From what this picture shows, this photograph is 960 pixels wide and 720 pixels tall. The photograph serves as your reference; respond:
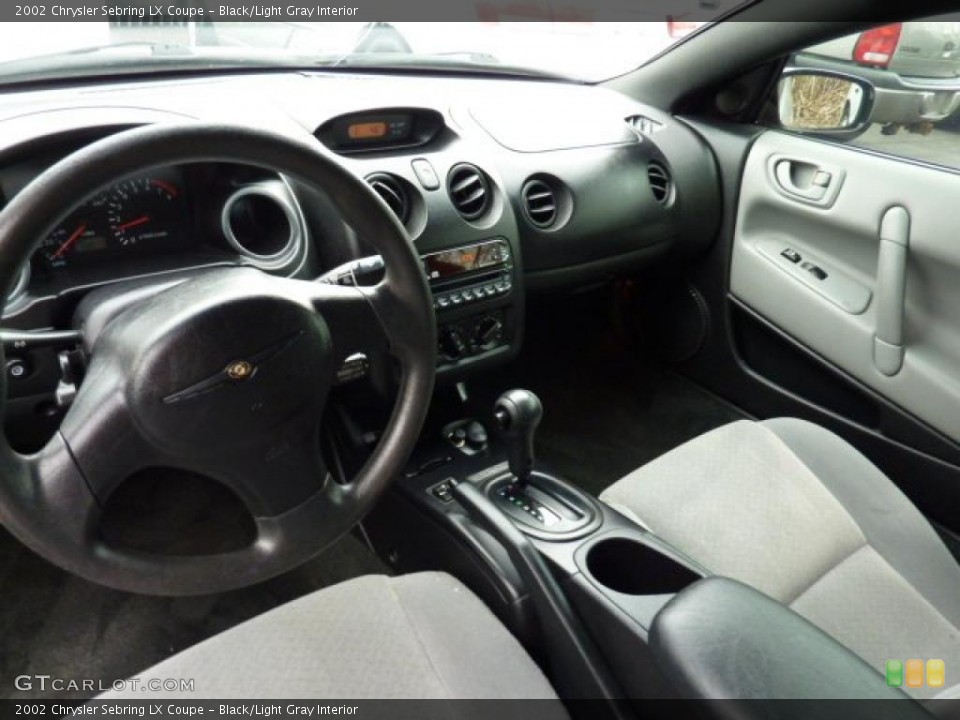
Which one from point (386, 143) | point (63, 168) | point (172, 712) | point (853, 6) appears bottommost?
point (172, 712)

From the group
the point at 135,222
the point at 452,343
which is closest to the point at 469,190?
the point at 452,343

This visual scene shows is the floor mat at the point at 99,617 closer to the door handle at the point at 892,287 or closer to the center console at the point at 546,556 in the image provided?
the center console at the point at 546,556

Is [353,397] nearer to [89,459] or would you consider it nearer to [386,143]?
[386,143]

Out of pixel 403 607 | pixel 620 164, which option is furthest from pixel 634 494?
pixel 620 164

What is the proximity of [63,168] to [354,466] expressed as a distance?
40.3 inches

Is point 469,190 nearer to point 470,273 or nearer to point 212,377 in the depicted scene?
point 470,273

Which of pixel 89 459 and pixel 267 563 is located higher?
pixel 89 459

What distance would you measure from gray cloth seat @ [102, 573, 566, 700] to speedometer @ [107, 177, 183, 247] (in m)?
0.60

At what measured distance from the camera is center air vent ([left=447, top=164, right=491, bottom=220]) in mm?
1622

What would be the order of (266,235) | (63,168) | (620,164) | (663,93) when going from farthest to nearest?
(663,93)
(620,164)
(266,235)
(63,168)

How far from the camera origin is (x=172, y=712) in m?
0.89

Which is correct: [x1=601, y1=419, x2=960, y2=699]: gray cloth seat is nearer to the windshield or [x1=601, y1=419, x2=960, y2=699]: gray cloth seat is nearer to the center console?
the center console

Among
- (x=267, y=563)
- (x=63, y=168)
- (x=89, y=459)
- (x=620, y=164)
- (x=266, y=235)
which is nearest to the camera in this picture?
(x=63, y=168)

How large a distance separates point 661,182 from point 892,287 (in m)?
0.63
